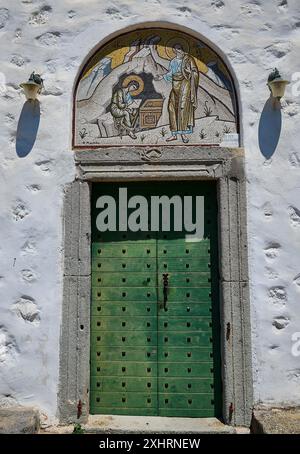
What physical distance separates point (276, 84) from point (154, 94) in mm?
1064

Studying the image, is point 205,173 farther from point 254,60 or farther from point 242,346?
point 242,346

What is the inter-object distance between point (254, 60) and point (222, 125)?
2.08 feet

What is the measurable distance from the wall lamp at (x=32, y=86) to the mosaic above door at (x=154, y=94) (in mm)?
348

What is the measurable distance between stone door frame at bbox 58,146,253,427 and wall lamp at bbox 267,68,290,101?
0.56 meters

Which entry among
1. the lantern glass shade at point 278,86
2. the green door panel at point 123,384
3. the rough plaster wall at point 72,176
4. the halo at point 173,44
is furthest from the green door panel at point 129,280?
the halo at point 173,44

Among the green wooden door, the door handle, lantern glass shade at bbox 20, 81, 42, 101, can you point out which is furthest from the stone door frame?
lantern glass shade at bbox 20, 81, 42, 101

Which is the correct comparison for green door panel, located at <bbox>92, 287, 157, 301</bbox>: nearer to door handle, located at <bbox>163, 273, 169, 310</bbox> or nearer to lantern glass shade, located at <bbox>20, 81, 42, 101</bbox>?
door handle, located at <bbox>163, 273, 169, 310</bbox>

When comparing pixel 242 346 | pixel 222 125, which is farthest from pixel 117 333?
pixel 222 125

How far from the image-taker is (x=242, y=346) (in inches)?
156

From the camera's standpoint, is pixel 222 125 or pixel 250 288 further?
pixel 222 125

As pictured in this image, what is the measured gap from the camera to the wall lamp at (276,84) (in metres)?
4.09

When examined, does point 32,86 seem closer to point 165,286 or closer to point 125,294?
point 125,294

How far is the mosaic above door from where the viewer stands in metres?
4.31

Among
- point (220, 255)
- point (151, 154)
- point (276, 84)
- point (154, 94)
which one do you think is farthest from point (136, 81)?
point (220, 255)
